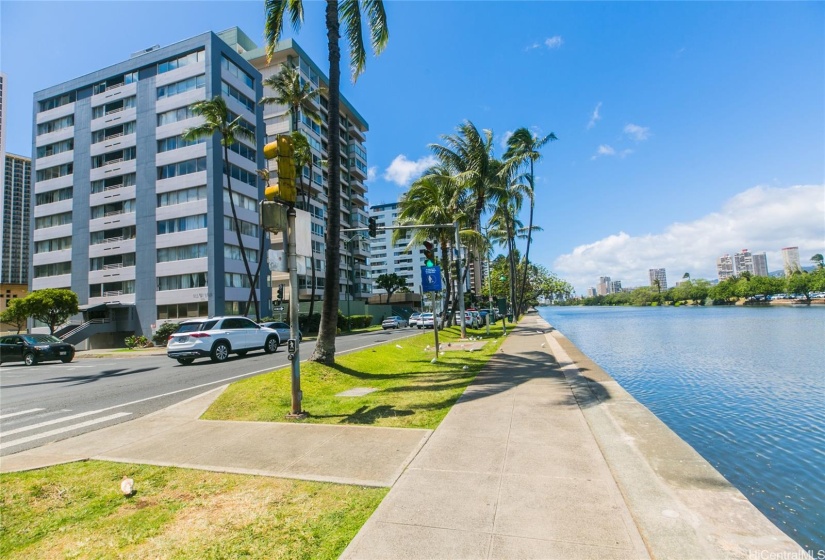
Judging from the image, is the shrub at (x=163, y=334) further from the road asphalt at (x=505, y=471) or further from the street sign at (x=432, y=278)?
the road asphalt at (x=505, y=471)

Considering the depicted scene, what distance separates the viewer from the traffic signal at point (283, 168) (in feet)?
23.6

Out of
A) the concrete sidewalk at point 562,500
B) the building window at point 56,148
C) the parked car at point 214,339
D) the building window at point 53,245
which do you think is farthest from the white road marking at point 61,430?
the building window at point 56,148

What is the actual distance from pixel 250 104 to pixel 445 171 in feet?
86.7

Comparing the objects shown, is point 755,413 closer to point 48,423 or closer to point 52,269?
point 48,423

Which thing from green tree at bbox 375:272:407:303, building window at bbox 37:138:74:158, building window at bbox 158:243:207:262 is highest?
building window at bbox 37:138:74:158

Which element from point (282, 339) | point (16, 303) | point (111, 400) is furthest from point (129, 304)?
point (111, 400)

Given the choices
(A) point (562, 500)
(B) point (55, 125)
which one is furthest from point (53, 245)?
(A) point (562, 500)

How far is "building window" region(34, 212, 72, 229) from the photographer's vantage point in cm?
4621

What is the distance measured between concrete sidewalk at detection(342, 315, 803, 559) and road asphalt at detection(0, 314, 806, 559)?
2 centimetres

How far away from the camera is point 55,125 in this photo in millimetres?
47656

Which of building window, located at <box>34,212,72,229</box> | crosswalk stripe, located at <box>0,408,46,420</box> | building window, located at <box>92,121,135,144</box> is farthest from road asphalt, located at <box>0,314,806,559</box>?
building window, located at <box>34,212,72,229</box>

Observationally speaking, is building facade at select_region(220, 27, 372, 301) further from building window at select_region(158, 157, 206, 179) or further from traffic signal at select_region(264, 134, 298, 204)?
traffic signal at select_region(264, 134, 298, 204)

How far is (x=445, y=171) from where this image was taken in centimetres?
3206

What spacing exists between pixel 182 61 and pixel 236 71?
4.95 meters
